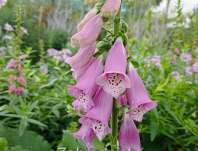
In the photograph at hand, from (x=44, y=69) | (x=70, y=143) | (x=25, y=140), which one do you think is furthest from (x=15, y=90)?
(x=44, y=69)

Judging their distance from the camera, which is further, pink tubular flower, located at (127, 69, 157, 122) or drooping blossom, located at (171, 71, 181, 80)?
drooping blossom, located at (171, 71, 181, 80)

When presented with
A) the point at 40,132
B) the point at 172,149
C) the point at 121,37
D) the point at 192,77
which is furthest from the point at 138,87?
the point at 192,77

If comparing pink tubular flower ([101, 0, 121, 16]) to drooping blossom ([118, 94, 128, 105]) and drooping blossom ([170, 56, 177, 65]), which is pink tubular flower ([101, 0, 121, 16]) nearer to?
drooping blossom ([118, 94, 128, 105])

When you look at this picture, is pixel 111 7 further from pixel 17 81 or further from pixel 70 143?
pixel 17 81

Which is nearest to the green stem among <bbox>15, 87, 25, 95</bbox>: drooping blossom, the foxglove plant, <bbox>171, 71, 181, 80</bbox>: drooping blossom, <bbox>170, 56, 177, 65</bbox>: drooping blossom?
the foxglove plant

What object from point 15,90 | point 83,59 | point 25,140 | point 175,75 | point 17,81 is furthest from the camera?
point 175,75

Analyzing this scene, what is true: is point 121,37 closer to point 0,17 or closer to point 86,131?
point 86,131
